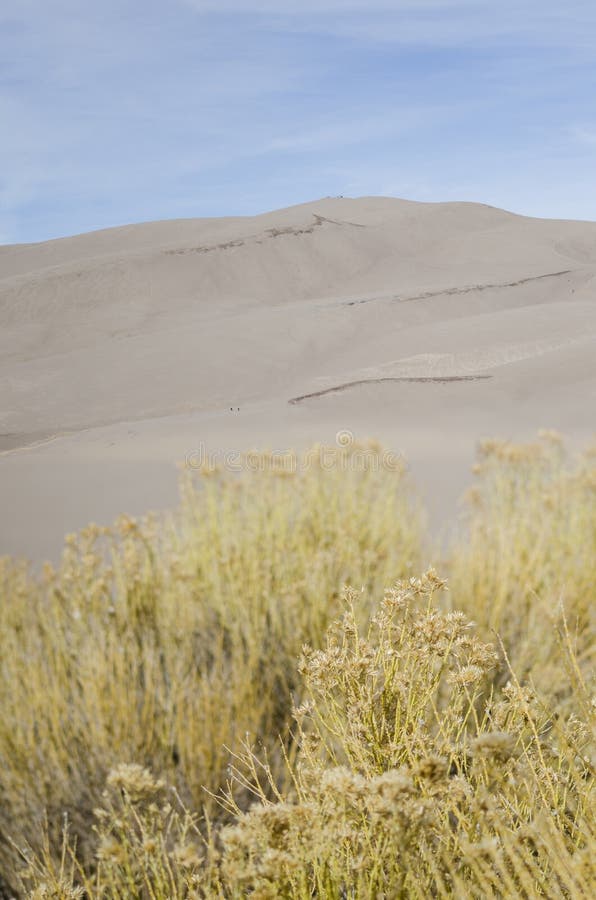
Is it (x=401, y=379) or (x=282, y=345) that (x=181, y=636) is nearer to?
(x=401, y=379)

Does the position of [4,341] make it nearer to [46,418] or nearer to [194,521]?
[46,418]

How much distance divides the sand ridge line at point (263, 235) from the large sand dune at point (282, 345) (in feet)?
0.61

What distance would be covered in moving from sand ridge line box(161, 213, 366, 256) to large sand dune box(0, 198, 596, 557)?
0.18 meters

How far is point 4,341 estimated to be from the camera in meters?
31.2

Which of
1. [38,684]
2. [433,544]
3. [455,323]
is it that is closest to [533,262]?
[455,323]

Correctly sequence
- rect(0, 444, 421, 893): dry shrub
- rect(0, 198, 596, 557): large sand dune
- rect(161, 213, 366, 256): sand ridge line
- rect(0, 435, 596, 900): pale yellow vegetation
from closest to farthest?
1. rect(0, 435, 596, 900): pale yellow vegetation
2. rect(0, 444, 421, 893): dry shrub
3. rect(0, 198, 596, 557): large sand dune
4. rect(161, 213, 366, 256): sand ridge line

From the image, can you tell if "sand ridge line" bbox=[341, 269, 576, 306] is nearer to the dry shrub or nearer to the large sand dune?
the large sand dune

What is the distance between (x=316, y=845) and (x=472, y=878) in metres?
0.39

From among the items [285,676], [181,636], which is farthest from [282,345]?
[285,676]

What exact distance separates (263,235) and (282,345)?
1744 centimetres

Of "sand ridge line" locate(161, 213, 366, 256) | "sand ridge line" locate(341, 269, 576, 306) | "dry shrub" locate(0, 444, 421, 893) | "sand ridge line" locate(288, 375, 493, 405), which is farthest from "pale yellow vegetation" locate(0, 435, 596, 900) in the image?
"sand ridge line" locate(161, 213, 366, 256)

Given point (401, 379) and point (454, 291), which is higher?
point (454, 291)

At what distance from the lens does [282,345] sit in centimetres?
2653

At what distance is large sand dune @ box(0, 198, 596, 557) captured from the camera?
11164 millimetres
